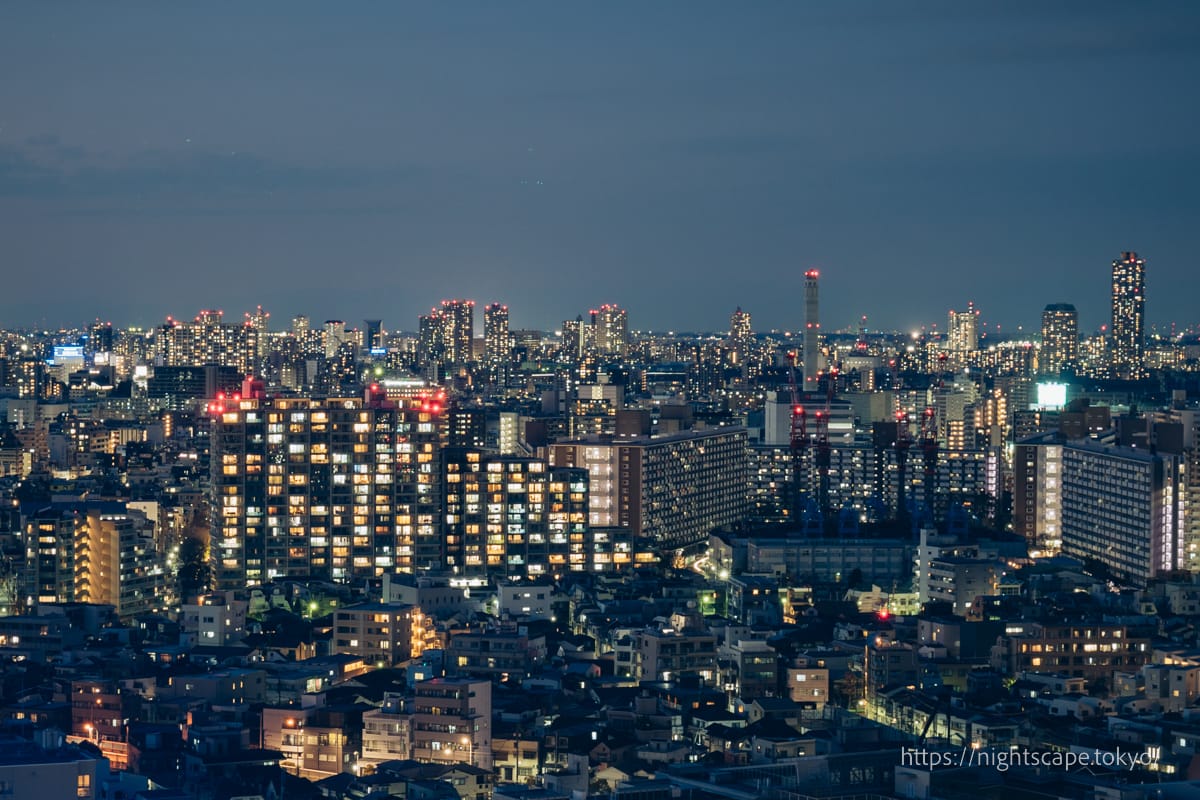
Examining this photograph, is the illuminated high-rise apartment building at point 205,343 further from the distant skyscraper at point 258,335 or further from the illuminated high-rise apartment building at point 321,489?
the illuminated high-rise apartment building at point 321,489

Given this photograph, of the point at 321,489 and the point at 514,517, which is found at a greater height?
the point at 321,489

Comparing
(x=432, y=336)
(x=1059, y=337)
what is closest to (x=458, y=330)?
(x=432, y=336)

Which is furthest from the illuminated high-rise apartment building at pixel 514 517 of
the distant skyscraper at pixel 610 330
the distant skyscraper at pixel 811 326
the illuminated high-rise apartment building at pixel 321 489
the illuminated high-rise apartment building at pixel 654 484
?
the distant skyscraper at pixel 610 330

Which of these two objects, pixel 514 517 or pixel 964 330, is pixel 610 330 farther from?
pixel 514 517

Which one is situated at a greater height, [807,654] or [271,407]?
[271,407]

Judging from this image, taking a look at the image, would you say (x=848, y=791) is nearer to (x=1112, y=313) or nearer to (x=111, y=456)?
(x=111, y=456)

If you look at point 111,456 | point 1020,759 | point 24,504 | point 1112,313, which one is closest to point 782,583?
point 24,504
